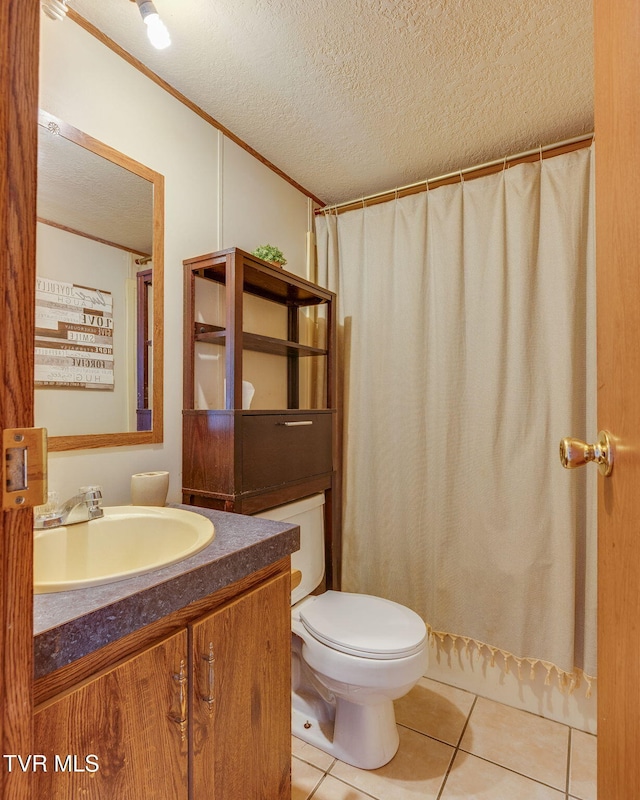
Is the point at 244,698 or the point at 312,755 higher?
the point at 244,698

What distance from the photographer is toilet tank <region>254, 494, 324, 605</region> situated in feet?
5.53

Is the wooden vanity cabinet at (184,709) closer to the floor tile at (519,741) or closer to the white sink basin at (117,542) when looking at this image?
the white sink basin at (117,542)

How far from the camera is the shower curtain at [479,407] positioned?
5.45ft

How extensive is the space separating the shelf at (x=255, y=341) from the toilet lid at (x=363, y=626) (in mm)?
1039

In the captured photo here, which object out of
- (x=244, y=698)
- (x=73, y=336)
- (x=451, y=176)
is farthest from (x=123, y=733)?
(x=451, y=176)

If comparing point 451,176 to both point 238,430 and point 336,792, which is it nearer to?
point 238,430

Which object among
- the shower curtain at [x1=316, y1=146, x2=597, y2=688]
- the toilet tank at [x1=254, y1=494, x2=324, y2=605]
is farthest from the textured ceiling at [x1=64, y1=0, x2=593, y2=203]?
the toilet tank at [x1=254, y1=494, x2=324, y2=605]

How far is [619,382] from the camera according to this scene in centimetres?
58

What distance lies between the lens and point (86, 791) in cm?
60

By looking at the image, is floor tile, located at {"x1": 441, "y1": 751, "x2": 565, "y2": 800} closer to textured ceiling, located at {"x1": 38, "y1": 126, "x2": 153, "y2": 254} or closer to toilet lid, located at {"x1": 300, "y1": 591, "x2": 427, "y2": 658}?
toilet lid, located at {"x1": 300, "y1": 591, "x2": 427, "y2": 658}

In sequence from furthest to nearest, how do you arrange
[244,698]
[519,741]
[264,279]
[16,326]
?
1. [264,279]
2. [519,741]
3. [244,698]
4. [16,326]

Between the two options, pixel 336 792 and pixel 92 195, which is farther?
pixel 336 792

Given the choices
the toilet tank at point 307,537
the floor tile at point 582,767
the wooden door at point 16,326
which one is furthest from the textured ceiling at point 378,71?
the floor tile at point 582,767

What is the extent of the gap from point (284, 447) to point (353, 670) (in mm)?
773
